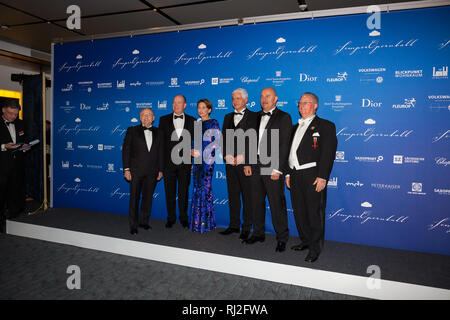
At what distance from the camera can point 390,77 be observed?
3668 mm

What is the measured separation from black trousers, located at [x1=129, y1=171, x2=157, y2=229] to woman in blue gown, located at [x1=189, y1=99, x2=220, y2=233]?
0.59m

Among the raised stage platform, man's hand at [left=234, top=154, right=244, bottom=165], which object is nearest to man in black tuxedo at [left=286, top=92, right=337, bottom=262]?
the raised stage platform

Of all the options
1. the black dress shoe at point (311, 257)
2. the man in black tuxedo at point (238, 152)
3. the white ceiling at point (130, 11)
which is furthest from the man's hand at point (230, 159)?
the white ceiling at point (130, 11)

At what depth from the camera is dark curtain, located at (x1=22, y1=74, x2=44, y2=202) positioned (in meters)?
5.69

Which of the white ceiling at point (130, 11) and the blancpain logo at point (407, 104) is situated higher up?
the white ceiling at point (130, 11)

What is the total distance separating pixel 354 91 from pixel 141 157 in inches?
110

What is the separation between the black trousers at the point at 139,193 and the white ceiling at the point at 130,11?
2590 mm

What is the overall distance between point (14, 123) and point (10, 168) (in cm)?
68

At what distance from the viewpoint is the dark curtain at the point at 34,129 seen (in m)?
5.69

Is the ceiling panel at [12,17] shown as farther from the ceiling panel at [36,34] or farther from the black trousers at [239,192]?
the black trousers at [239,192]

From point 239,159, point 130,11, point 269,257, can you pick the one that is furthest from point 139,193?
point 130,11
